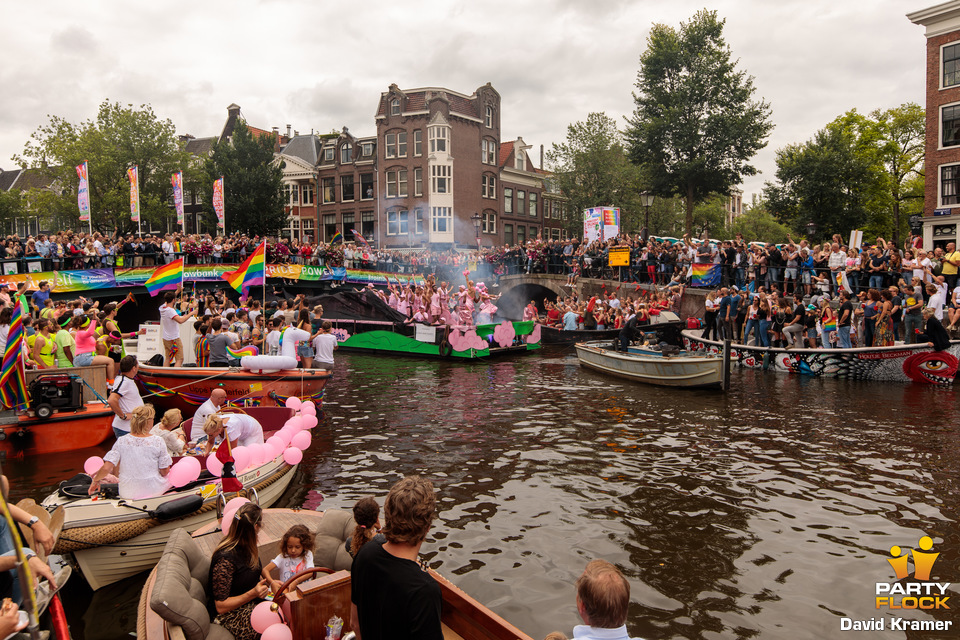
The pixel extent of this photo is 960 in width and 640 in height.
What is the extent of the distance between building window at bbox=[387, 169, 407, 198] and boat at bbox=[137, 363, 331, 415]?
3751 cm

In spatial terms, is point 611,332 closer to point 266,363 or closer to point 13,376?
point 266,363

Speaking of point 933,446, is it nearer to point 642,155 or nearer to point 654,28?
point 642,155

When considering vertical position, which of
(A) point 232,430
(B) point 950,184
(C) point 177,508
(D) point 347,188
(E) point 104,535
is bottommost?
(E) point 104,535

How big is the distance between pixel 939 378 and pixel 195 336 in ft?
59.0

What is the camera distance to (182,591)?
4301 millimetres

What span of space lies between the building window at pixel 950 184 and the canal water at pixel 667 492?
799 inches

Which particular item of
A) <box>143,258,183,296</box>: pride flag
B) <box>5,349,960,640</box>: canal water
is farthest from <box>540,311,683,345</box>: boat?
<box>143,258,183,296</box>: pride flag

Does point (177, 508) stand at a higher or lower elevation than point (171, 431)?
lower

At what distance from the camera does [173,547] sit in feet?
15.6

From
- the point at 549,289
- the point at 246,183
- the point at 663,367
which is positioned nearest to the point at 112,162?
the point at 246,183

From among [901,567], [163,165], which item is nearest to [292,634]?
[901,567]

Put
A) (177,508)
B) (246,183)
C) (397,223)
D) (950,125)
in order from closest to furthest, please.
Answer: (177,508) < (950,125) < (246,183) < (397,223)

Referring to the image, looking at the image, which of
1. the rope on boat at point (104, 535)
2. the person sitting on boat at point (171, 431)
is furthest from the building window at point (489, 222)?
the rope on boat at point (104, 535)

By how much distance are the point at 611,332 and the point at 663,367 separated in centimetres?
687
